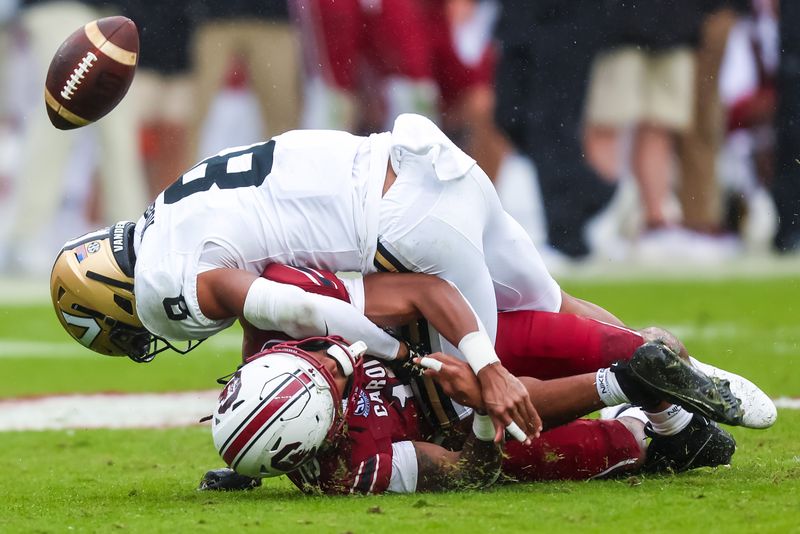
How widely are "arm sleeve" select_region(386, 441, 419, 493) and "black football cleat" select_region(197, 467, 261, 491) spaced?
1.83 feet

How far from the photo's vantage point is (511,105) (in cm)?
1036

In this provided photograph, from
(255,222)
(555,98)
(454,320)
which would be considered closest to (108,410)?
(255,222)

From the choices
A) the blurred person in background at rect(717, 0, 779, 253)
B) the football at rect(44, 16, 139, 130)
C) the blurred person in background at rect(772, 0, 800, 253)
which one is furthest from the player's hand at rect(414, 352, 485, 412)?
the blurred person in background at rect(717, 0, 779, 253)

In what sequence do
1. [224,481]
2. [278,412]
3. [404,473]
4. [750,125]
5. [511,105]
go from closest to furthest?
[278,412]
[404,473]
[224,481]
[511,105]
[750,125]

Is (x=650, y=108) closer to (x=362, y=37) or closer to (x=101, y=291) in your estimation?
(x=362, y=37)

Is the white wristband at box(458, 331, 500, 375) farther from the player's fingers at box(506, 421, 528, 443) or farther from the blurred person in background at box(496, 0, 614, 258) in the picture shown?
the blurred person in background at box(496, 0, 614, 258)

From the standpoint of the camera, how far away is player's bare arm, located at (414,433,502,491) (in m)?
4.28

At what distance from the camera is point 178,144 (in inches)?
426

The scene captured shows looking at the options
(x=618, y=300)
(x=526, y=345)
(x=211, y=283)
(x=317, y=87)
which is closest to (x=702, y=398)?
(x=526, y=345)

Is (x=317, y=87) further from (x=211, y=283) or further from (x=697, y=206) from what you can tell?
(x=211, y=283)

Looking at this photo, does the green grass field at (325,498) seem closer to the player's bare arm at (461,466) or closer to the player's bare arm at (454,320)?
the player's bare arm at (461,466)

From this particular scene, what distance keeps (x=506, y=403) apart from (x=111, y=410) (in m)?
2.91

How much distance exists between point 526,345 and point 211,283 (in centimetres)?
100

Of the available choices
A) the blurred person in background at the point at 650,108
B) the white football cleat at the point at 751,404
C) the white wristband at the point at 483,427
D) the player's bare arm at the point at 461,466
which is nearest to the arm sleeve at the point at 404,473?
the player's bare arm at the point at 461,466
